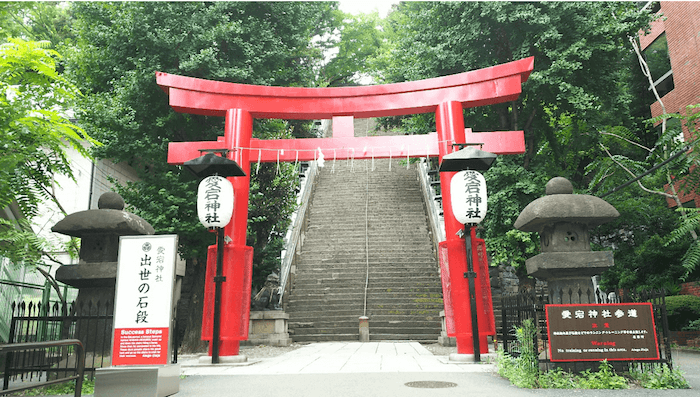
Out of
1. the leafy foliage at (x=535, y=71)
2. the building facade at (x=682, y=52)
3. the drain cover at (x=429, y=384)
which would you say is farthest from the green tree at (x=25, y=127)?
the building facade at (x=682, y=52)

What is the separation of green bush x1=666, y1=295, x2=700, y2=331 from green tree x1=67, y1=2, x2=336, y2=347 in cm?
1069

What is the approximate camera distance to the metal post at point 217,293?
27.8 feet

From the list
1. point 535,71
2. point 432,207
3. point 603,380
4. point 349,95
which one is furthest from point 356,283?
point 603,380

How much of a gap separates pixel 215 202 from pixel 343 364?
3.70 metres

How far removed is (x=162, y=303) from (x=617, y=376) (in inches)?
227

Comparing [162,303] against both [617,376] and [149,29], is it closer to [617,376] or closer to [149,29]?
[617,376]

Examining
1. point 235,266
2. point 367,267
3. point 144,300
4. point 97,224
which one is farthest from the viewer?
point 367,267

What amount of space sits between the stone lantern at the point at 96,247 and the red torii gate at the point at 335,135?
6.20 feet

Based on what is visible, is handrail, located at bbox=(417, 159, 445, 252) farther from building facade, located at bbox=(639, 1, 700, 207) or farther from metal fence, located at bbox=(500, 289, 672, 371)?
building facade, located at bbox=(639, 1, 700, 207)

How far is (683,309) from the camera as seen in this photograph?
11.5m

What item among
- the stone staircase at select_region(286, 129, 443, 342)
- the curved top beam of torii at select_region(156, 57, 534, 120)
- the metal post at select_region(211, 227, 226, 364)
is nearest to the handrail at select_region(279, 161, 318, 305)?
the stone staircase at select_region(286, 129, 443, 342)

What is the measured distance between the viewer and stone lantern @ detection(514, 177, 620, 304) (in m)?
7.15

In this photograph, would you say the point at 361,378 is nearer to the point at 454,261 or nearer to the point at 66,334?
the point at 454,261

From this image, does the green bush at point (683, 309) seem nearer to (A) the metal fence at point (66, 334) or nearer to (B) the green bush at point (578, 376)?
(B) the green bush at point (578, 376)
